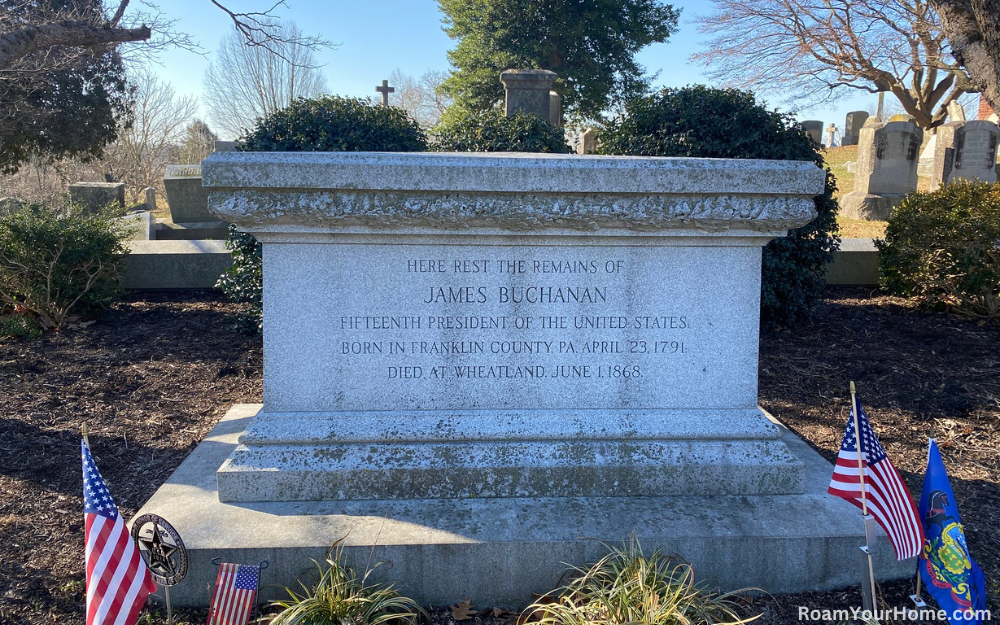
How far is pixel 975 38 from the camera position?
18.9 feet

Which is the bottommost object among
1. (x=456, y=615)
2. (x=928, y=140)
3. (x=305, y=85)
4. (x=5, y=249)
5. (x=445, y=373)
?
(x=456, y=615)

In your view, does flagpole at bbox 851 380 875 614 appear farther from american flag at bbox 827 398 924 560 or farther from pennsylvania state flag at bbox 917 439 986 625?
pennsylvania state flag at bbox 917 439 986 625

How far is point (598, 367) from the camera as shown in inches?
129

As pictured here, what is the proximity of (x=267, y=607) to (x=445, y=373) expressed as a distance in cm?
125

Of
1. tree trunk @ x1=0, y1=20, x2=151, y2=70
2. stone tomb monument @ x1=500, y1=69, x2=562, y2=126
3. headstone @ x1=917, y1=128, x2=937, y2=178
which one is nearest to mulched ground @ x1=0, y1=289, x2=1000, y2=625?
tree trunk @ x1=0, y1=20, x2=151, y2=70

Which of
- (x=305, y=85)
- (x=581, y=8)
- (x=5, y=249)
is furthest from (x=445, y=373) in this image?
(x=305, y=85)

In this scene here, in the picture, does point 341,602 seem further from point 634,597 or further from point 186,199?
point 186,199

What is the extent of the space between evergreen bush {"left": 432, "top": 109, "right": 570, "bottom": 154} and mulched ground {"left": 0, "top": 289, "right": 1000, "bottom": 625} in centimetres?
285

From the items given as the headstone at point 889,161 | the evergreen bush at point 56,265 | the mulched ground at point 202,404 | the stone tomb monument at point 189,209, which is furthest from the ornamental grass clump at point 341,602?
the headstone at point 889,161

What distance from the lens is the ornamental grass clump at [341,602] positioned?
2.47m

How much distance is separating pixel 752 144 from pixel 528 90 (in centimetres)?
517

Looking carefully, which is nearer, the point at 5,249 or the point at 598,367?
the point at 598,367

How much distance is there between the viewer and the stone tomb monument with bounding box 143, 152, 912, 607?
286 cm

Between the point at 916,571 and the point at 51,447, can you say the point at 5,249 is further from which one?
the point at 916,571
